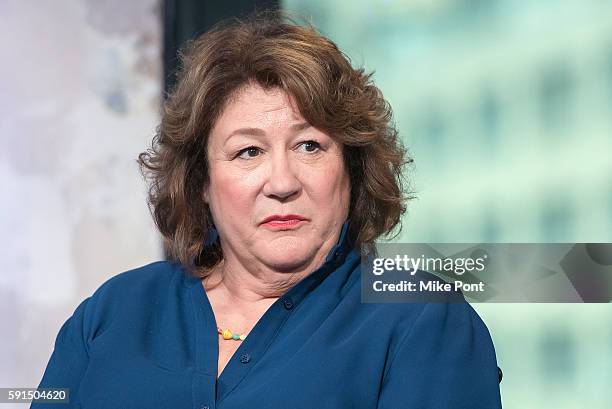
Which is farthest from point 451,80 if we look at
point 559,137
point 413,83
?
point 559,137

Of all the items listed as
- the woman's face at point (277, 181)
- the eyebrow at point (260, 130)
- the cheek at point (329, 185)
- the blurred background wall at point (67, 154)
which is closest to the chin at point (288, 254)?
the woman's face at point (277, 181)

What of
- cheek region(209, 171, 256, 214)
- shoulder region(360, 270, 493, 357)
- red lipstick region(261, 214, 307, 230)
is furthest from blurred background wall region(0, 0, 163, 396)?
shoulder region(360, 270, 493, 357)

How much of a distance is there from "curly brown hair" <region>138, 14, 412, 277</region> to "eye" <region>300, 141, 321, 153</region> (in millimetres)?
37

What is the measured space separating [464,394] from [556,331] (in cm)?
108

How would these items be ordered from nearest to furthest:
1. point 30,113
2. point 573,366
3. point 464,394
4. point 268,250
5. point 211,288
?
point 464,394 → point 268,250 → point 211,288 → point 573,366 → point 30,113

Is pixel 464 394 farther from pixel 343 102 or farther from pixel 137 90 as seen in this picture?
pixel 137 90

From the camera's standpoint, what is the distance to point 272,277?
218cm

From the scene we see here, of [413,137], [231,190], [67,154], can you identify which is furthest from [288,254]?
[67,154]

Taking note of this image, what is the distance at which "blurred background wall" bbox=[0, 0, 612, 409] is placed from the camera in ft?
9.48

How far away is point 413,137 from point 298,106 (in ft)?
3.18

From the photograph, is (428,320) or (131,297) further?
(131,297)

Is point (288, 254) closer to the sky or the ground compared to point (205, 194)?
closer to the ground

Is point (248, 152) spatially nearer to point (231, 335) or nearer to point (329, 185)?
point (329, 185)

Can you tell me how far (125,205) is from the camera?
3.17 metres
